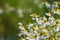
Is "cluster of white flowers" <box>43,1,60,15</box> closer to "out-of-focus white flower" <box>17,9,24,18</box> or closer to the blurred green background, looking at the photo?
the blurred green background

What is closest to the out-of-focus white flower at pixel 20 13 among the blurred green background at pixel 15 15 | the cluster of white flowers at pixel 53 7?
the blurred green background at pixel 15 15

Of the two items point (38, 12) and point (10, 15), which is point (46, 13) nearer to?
point (38, 12)

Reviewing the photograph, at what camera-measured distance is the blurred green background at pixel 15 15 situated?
8.26ft

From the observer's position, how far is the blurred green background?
2518 mm

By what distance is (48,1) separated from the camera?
324 centimetres

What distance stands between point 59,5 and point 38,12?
0.33m

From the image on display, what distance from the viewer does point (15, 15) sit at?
279 centimetres

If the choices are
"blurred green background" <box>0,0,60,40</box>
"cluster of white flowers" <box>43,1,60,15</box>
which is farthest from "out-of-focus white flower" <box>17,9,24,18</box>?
"cluster of white flowers" <box>43,1,60,15</box>

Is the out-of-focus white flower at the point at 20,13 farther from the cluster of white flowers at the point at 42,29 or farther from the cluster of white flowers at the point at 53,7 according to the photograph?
the cluster of white flowers at the point at 53,7

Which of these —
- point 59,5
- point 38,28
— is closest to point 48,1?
point 59,5

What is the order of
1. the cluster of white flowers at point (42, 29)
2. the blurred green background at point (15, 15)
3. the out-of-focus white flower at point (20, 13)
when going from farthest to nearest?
the out-of-focus white flower at point (20, 13), the cluster of white flowers at point (42, 29), the blurred green background at point (15, 15)

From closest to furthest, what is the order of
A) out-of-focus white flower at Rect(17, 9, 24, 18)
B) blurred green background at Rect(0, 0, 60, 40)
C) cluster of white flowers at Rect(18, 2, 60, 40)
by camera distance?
blurred green background at Rect(0, 0, 60, 40), cluster of white flowers at Rect(18, 2, 60, 40), out-of-focus white flower at Rect(17, 9, 24, 18)

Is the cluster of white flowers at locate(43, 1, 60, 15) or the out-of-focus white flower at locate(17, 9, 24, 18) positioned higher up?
the cluster of white flowers at locate(43, 1, 60, 15)

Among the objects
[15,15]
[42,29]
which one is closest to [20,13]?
[15,15]
